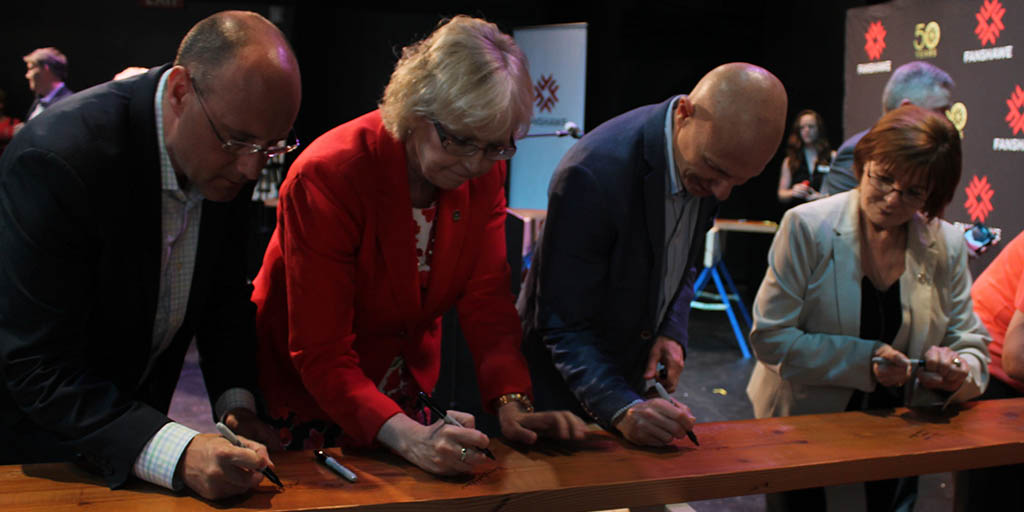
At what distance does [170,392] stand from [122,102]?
0.58m

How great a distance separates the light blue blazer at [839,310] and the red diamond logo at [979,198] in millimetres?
3283

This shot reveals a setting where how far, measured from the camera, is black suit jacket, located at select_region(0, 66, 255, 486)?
1.19m

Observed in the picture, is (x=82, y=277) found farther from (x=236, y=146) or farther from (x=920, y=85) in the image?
(x=920, y=85)

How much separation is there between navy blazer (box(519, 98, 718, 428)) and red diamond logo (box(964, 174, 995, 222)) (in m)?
4.05

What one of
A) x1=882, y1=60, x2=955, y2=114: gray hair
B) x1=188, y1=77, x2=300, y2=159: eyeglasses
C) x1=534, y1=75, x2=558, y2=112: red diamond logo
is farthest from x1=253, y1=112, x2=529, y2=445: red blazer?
x1=534, y1=75, x2=558, y2=112: red diamond logo

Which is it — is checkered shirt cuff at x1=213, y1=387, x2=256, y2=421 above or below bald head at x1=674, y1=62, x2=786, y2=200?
below

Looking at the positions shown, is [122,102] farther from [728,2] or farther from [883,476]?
[728,2]

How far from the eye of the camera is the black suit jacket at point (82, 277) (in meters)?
1.19

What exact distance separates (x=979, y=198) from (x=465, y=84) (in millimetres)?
4682

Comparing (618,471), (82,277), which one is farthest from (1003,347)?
(82,277)

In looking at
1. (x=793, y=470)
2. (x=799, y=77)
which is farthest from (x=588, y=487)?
(x=799, y=77)

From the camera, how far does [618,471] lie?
1510 mm

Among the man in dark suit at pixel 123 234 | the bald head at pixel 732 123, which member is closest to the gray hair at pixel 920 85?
the bald head at pixel 732 123

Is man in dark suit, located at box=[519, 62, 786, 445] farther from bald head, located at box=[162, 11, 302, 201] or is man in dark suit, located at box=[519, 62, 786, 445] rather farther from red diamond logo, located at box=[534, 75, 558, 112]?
red diamond logo, located at box=[534, 75, 558, 112]
